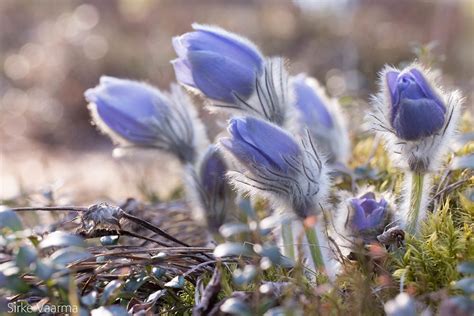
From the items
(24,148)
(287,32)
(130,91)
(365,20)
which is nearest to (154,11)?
(287,32)

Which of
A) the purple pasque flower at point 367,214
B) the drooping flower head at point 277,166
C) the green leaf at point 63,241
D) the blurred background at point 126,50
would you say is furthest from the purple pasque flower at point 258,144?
the blurred background at point 126,50

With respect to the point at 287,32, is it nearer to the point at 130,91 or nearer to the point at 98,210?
the point at 130,91

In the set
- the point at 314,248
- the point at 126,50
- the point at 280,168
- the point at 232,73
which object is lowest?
the point at 314,248

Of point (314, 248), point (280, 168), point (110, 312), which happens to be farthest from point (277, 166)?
point (110, 312)

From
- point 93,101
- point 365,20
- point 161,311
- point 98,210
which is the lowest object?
point 161,311

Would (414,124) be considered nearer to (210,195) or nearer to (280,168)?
(280,168)

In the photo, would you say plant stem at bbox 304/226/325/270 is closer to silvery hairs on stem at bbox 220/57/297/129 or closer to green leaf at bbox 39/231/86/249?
silvery hairs on stem at bbox 220/57/297/129

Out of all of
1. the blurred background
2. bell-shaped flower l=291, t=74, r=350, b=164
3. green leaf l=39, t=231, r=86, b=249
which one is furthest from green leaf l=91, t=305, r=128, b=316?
the blurred background
